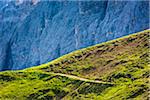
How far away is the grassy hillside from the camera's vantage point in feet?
407

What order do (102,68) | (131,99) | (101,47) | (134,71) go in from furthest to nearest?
(101,47) → (102,68) → (134,71) → (131,99)

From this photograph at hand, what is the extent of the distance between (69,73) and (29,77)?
43.7ft

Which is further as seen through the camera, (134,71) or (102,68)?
(102,68)

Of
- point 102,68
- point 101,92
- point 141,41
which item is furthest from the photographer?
point 141,41

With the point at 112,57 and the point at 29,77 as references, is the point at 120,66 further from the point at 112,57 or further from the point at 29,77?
the point at 29,77

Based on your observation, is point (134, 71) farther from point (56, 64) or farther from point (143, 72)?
point (56, 64)

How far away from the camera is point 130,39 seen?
16600cm

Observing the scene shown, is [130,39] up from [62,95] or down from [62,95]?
up

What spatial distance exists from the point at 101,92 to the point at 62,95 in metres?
13.0

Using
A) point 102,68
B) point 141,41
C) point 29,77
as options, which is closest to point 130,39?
point 141,41

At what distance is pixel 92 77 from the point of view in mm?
140875

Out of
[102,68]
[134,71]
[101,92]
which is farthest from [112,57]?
[101,92]

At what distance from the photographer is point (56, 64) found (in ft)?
538

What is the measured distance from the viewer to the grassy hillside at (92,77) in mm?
124062
